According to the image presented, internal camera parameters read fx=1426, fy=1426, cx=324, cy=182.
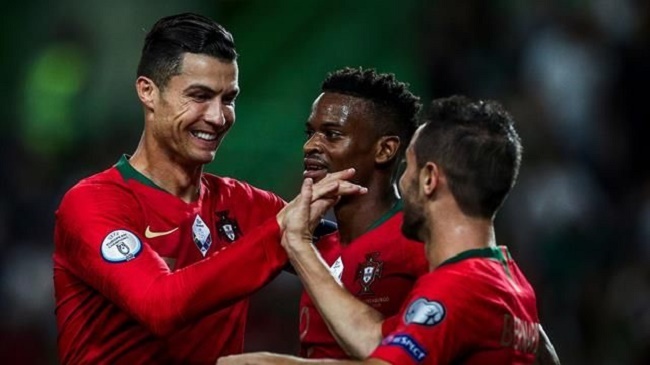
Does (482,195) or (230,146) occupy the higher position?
(482,195)

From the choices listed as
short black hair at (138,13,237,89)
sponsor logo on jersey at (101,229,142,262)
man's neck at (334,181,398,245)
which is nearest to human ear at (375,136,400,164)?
man's neck at (334,181,398,245)

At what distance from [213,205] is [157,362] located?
780 mm

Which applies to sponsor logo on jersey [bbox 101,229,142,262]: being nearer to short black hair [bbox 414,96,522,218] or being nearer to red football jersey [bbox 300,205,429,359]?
red football jersey [bbox 300,205,429,359]

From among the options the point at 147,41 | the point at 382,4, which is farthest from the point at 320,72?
the point at 147,41

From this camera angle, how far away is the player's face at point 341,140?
6.05 m

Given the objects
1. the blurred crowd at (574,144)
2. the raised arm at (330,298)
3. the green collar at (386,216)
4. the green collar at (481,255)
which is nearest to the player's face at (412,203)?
the green collar at (481,255)

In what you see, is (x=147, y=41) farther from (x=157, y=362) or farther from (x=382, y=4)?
(x=382, y=4)

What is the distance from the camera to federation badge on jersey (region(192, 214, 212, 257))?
19.8ft

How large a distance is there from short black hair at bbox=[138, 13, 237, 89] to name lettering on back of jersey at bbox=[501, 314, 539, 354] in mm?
1771

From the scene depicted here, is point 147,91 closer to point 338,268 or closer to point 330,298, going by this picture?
point 338,268

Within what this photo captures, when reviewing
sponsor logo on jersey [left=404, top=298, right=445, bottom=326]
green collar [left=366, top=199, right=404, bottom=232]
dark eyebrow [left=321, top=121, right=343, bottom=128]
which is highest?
dark eyebrow [left=321, top=121, right=343, bottom=128]

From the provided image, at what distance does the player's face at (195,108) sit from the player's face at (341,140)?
39cm

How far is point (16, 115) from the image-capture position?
13.2 meters

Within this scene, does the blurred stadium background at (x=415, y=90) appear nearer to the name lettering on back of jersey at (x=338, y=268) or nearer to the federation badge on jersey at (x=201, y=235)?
the name lettering on back of jersey at (x=338, y=268)
